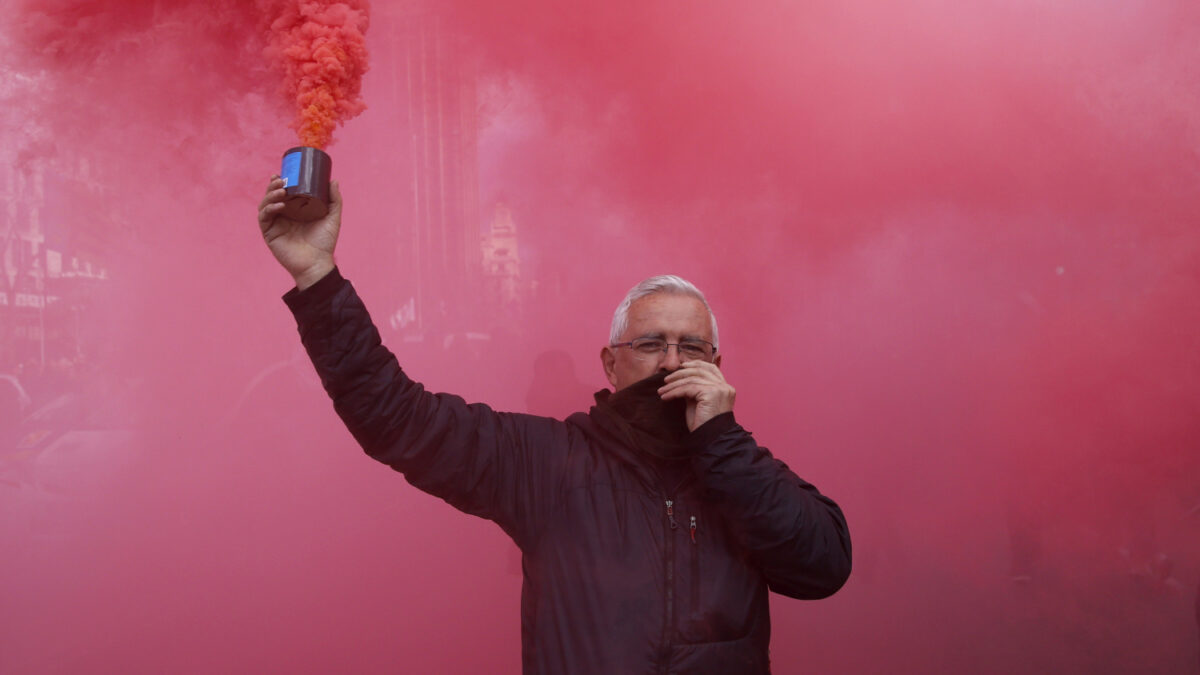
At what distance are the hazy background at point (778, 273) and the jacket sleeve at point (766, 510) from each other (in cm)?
131

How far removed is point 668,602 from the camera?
1.42 m

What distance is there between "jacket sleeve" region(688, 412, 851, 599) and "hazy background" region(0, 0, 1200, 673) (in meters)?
1.31

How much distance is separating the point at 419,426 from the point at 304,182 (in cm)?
50

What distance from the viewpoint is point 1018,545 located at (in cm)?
277

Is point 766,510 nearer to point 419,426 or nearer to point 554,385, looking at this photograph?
point 419,426

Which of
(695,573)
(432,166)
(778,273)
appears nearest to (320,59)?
(432,166)

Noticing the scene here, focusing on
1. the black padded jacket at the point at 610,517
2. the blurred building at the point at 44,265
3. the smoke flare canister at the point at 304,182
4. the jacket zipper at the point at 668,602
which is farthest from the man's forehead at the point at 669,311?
the blurred building at the point at 44,265

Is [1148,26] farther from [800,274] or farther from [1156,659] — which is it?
[1156,659]

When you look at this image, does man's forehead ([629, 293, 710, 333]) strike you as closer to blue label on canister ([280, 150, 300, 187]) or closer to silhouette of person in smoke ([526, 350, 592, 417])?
blue label on canister ([280, 150, 300, 187])

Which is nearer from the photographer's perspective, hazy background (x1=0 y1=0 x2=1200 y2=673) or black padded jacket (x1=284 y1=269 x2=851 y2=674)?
black padded jacket (x1=284 y1=269 x2=851 y2=674)

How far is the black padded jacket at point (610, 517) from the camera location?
4.53 feet

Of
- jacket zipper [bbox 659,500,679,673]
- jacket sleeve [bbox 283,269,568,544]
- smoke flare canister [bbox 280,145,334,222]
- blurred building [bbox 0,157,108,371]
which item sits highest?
blurred building [bbox 0,157,108,371]

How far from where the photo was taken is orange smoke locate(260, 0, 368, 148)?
Result: 1921mm

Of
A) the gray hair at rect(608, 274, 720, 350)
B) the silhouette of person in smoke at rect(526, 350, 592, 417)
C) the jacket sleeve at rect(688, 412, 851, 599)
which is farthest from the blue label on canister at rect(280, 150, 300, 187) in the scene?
the silhouette of person in smoke at rect(526, 350, 592, 417)
